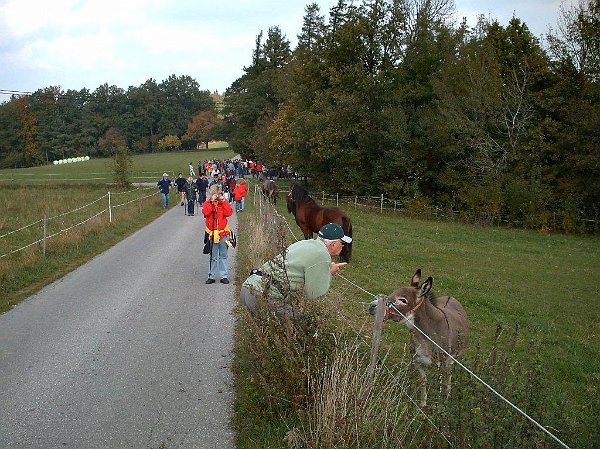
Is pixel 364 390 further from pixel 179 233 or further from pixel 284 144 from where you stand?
pixel 284 144

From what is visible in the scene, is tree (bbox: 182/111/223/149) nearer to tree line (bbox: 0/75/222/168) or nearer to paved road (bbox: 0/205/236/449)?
tree line (bbox: 0/75/222/168)

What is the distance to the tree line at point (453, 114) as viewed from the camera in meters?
30.6

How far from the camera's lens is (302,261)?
17.7 feet

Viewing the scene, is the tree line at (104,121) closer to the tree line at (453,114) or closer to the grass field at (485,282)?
the tree line at (453,114)

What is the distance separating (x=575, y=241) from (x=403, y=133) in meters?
12.7

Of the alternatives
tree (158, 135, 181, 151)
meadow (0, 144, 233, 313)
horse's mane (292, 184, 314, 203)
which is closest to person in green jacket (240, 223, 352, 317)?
meadow (0, 144, 233, 313)

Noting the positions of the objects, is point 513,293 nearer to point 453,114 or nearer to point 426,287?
point 426,287

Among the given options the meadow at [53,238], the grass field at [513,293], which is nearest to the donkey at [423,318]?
the grass field at [513,293]

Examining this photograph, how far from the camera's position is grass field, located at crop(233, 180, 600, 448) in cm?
499

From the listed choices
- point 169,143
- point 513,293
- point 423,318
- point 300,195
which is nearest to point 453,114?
point 300,195

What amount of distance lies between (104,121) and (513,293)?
365ft

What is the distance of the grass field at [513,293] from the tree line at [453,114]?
18.1 ft

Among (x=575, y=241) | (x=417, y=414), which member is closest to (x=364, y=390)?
(x=417, y=414)

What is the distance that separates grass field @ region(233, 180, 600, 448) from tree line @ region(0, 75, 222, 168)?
83659 millimetres
